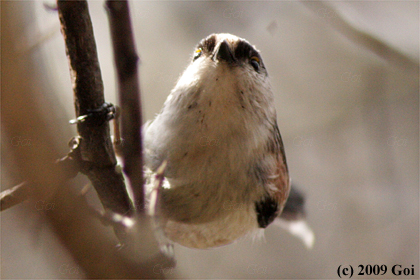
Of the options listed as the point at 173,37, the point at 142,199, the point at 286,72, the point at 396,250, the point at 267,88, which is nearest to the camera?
the point at 142,199

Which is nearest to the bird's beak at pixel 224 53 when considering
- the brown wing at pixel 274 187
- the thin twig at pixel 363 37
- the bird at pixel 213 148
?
the bird at pixel 213 148

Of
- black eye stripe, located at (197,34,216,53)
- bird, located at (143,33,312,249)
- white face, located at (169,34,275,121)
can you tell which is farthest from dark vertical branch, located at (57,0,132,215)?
black eye stripe, located at (197,34,216,53)

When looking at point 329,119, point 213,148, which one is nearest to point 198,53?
point 213,148

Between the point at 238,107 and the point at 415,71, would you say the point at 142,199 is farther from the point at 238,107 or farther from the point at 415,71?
the point at 415,71

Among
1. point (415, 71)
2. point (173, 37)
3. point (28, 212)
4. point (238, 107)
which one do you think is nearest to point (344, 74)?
point (415, 71)

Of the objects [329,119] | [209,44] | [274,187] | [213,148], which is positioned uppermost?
[209,44]

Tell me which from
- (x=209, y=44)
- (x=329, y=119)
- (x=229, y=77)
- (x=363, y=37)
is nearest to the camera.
Result: (x=229, y=77)

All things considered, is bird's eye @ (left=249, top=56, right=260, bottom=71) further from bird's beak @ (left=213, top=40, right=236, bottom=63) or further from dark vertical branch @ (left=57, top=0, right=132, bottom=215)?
dark vertical branch @ (left=57, top=0, right=132, bottom=215)

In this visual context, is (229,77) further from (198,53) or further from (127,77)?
(127,77)
